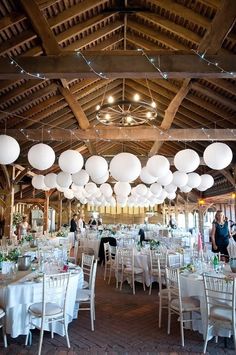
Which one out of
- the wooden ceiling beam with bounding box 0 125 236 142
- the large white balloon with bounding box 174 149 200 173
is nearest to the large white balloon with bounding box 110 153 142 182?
the large white balloon with bounding box 174 149 200 173

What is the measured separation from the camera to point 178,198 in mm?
22844

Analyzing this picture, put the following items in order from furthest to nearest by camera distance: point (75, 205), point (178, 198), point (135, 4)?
1. point (75, 205)
2. point (178, 198)
3. point (135, 4)

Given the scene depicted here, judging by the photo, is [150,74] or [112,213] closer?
[150,74]

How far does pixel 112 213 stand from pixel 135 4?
23933mm

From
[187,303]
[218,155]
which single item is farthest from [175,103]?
[187,303]

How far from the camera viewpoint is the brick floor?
13.0 ft

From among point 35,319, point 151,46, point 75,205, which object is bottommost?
point 35,319

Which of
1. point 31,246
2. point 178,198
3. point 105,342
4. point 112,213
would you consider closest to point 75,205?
point 112,213

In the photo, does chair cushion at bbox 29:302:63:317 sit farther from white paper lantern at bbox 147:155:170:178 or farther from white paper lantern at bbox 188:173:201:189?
white paper lantern at bbox 188:173:201:189

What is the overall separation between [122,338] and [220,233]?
11.2 feet

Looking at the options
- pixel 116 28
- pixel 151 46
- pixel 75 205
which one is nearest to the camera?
pixel 116 28

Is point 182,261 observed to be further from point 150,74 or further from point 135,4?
point 135,4

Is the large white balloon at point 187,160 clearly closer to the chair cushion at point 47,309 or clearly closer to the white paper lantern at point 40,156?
the white paper lantern at point 40,156

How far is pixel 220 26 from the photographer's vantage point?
11.9 ft
